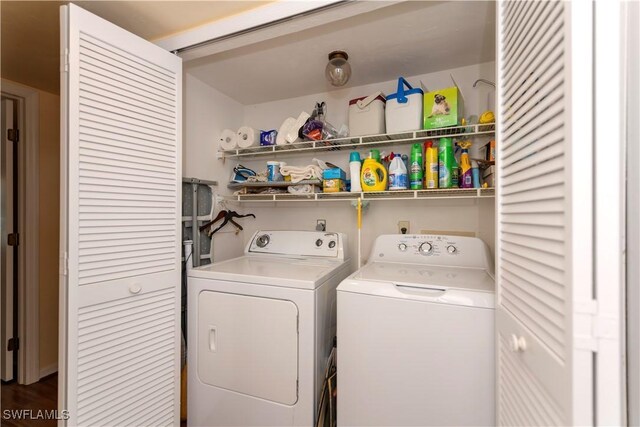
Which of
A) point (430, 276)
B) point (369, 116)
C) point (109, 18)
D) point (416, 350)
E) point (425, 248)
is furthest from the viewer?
point (369, 116)

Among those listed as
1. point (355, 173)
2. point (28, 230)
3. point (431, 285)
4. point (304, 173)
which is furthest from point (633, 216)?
point (28, 230)

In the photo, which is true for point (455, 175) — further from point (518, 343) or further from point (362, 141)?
point (518, 343)

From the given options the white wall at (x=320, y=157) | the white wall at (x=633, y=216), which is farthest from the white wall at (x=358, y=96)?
the white wall at (x=633, y=216)

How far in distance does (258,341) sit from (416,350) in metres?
0.83

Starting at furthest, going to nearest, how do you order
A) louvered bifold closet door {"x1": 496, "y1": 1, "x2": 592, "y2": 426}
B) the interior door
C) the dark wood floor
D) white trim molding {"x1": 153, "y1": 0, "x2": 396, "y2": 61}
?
1. the interior door
2. the dark wood floor
3. white trim molding {"x1": 153, "y1": 0, "x2": 396, "y2": 61}
4. louvered bifold closet door {"x1": 496, "y1": 1, "x2": 592, "y2": 426}

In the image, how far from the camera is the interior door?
2.20 meters

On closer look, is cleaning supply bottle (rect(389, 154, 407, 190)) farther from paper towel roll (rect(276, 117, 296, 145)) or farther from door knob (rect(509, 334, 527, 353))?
door knob (rect(509, 334, 527, 353))

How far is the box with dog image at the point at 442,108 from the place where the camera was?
1.70 metres

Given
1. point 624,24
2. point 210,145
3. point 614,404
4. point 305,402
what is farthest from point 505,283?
point 210,145

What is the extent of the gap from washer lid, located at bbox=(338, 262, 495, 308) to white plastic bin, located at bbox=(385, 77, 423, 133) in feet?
2.97

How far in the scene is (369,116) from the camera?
1.94m

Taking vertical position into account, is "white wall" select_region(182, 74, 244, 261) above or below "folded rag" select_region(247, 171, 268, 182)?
above

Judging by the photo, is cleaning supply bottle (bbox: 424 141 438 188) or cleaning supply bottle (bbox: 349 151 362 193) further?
cleaning supply bottle (bbox: 349 151 362 193)

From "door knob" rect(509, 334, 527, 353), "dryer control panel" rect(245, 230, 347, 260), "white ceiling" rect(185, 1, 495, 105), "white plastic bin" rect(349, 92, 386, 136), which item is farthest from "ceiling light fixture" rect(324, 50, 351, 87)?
"door knob" rect(509, 334, 527, 353)
